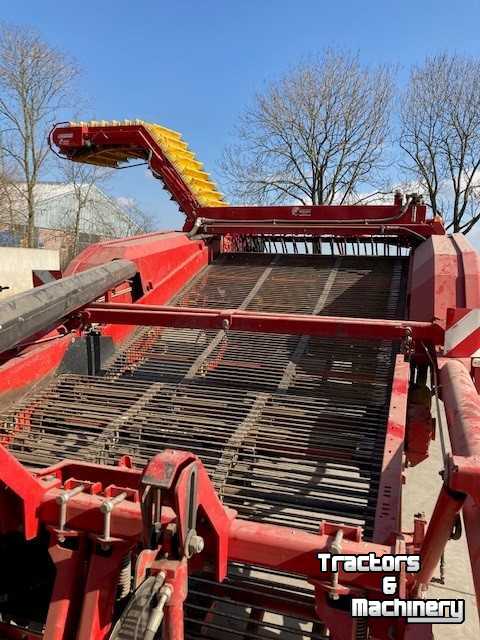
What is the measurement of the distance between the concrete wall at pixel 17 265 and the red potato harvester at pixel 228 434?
35.2 feet

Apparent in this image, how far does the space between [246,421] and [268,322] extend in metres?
0.73

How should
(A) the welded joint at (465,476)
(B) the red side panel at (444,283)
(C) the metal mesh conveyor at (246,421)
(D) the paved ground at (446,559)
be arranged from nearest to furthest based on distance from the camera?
(A) the welded joint at (465,476)
(C) the metal mesh conveyor at (246,421)
(D) the paved ground at (446,559)
(B) the red side panel at (444,283)

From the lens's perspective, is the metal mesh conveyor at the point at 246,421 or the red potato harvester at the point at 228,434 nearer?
the red potato harvester at the point at 228,434

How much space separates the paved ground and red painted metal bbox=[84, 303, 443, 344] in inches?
64.7

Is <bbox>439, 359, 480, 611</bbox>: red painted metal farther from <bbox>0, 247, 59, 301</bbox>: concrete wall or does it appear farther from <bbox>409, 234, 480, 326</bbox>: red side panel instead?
<bbox>0, 247, 59, 301</bbox>: concrete wall

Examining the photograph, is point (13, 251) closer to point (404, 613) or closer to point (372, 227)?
point (372, 227)

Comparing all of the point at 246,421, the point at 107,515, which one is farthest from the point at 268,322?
the point at 107,515

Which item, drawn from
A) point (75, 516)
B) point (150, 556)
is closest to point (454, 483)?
point (150, 556)

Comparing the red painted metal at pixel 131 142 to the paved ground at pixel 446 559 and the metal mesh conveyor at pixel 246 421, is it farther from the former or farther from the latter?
the paved ground at pixel 446 559

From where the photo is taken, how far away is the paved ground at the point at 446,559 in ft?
10.2

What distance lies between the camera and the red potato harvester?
1.75 meters

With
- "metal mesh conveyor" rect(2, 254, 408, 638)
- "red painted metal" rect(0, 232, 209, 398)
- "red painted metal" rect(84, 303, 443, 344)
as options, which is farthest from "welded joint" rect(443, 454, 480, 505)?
"red painted metal" rect(0, 232, 209, 398)

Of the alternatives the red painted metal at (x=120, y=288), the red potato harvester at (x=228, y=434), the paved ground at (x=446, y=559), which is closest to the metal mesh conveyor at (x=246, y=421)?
the red potato harvester at (x=228, y=434)

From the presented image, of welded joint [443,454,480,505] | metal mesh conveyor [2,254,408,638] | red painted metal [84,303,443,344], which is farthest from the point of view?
red painted metal [84,303,443,344]
